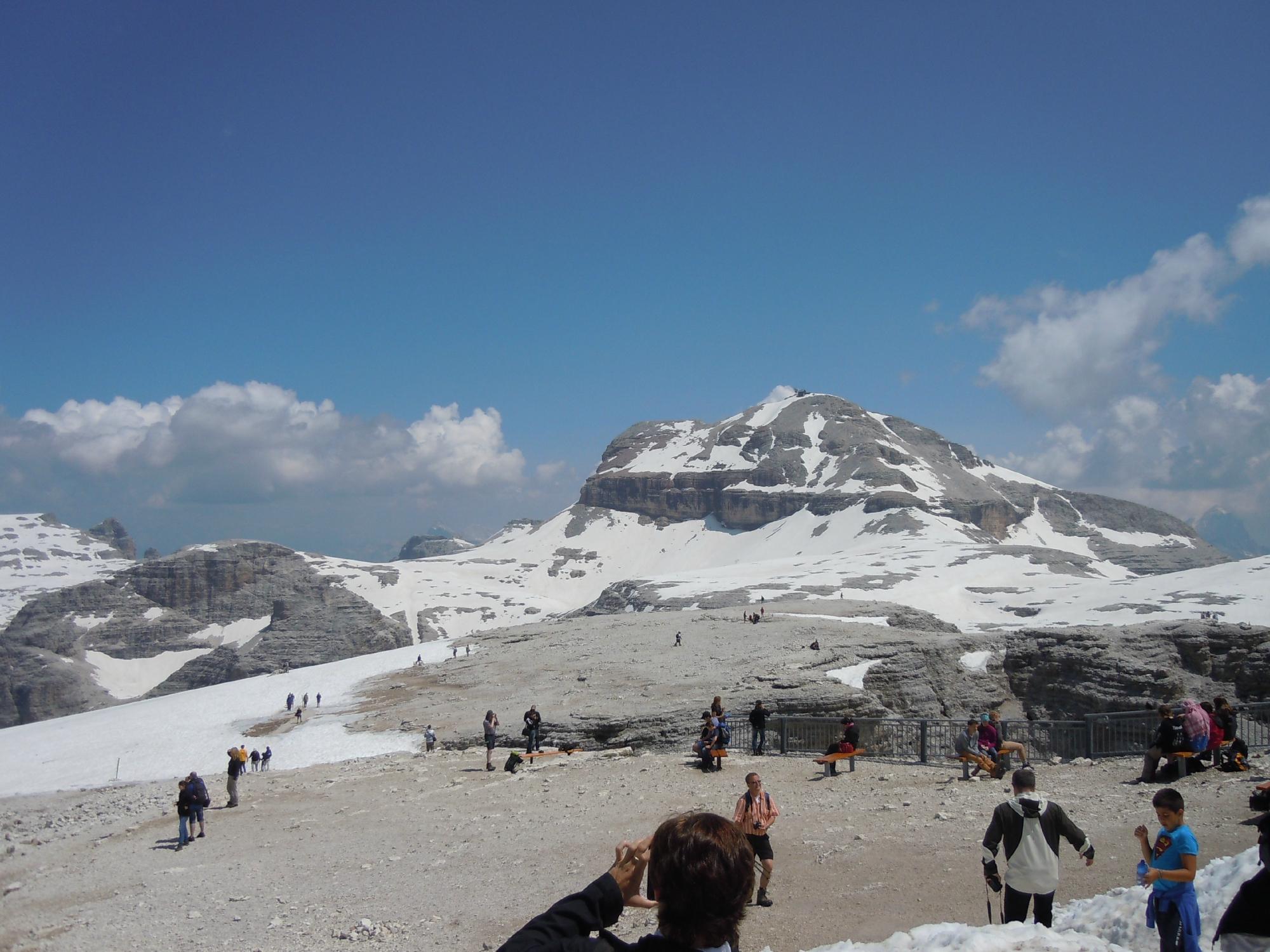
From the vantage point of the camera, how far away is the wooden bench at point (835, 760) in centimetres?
1711

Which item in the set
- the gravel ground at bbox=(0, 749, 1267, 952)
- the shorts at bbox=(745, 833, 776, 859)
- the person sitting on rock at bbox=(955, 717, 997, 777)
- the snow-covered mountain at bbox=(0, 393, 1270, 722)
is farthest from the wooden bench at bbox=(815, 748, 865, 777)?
the snow-covered mountain at bbox=(0, 393, 1270, 722)

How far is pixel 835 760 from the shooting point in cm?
1728

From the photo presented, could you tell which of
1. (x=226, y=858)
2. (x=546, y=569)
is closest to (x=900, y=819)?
(x=226, y=858)

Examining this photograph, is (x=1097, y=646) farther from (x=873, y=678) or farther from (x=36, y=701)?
(x=36, y=701)

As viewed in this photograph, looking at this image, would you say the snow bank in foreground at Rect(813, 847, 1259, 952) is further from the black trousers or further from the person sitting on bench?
the person sitting on bench

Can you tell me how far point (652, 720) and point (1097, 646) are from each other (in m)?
15.5

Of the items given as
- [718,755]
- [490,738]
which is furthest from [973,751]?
[490,738]

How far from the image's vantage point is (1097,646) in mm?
27375

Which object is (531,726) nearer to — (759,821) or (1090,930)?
(759,821)

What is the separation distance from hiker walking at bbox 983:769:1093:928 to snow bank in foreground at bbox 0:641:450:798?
21659mm

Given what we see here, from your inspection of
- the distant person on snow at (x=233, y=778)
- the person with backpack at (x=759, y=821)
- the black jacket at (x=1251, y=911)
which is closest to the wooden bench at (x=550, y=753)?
the distant person on snow at (x=233, y=778)

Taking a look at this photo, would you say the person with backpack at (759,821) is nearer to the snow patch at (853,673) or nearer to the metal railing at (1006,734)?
the metal railing at (1006,734)

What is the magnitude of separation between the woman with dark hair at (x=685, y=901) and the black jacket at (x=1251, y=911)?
13.9 ft

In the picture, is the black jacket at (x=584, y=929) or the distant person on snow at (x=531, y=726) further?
the distant person on snow at (x=531, y=726)
